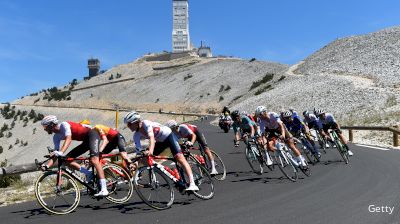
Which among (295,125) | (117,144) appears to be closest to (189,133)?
(117,144)

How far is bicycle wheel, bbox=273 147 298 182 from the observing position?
447 inches

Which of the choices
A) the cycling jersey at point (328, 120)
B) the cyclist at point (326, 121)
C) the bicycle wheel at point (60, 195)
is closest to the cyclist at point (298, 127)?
the cyclist at point (326, 121)

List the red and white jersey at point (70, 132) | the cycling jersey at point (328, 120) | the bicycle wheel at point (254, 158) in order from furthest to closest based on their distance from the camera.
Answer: the cycling jersey at point (328, 120) < the bicycle wheel at point (254, 158) < the red and white jersey at point (70, 132)

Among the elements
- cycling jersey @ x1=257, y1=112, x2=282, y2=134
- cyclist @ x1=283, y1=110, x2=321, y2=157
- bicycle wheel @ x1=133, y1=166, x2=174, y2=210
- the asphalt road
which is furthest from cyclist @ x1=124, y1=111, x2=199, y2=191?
cyclist @ x1=283, y1=110, x2=321, y2=157

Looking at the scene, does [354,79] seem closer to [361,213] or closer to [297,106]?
[297,106]

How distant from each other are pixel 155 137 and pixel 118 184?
1.22 m

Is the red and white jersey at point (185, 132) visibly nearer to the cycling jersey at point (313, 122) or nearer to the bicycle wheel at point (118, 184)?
the bicycle wheel at point (118, 184)

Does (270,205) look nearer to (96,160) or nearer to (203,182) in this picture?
(203,182)

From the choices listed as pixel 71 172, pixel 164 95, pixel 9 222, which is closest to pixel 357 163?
pixel 71 172

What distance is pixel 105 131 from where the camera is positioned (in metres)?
9.20

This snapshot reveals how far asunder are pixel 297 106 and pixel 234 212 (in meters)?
46.5

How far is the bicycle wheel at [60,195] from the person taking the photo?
815 centimetres

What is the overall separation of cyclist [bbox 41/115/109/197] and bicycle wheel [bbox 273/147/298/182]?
197 inches

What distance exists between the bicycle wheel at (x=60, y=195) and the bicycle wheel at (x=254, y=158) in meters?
6.05
